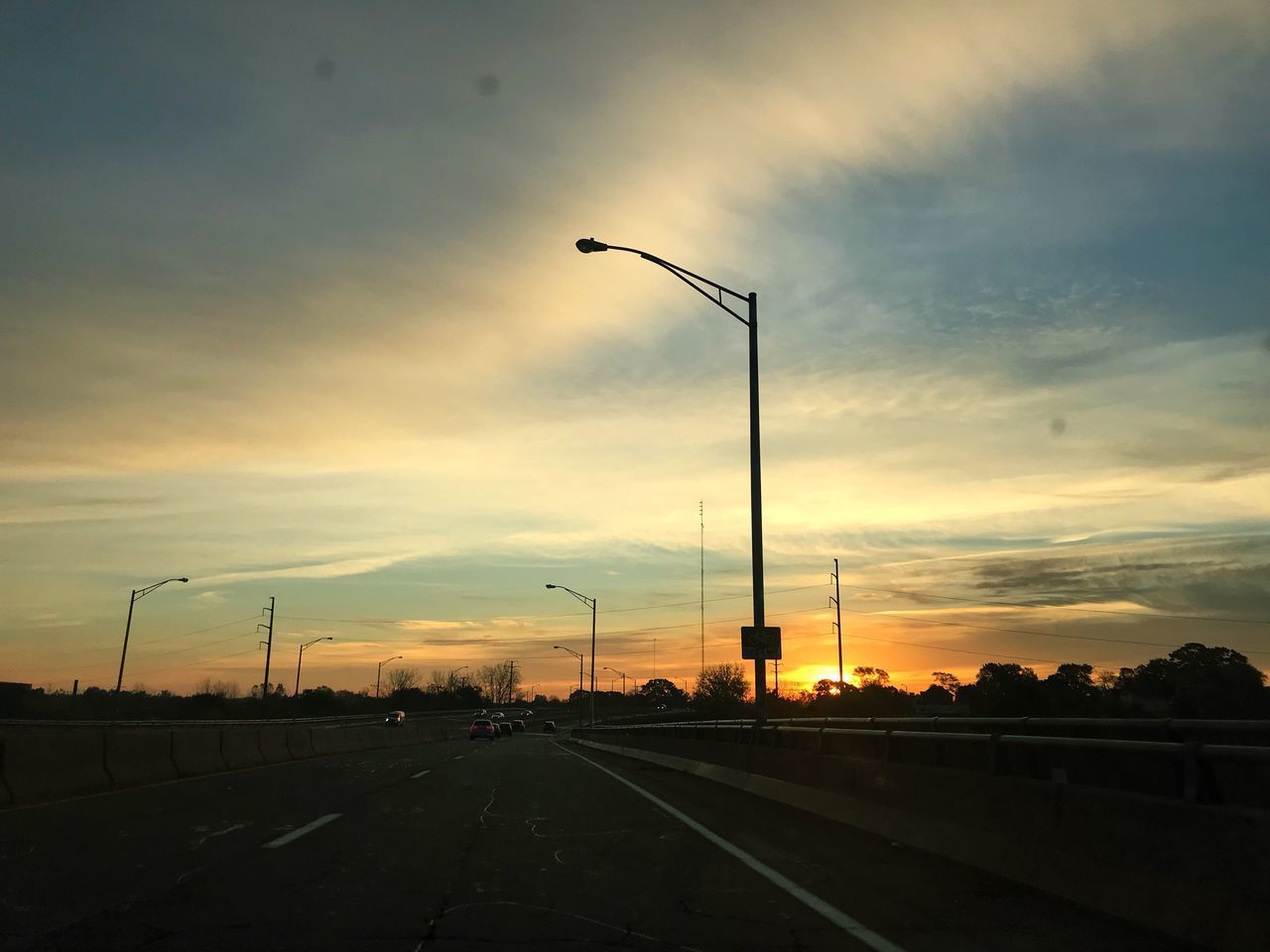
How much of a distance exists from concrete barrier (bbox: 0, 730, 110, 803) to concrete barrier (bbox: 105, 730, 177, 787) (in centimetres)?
27

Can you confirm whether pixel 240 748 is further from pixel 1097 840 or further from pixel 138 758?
pixel 1097 840

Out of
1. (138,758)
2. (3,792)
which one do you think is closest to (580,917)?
(3,792)

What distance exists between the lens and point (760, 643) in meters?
19.5

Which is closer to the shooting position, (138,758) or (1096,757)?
(1096,757)

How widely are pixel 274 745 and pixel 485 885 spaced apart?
74.4 feet

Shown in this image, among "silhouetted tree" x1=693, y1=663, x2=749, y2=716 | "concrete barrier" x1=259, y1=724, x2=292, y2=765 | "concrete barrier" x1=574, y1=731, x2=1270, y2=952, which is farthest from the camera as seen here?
"silhouetted tree" x1=693, y1=663, x2=749, y2=716

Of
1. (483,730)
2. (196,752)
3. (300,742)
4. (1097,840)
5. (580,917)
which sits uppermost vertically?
(1097,840)

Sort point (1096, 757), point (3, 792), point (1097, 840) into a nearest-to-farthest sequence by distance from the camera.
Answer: point (1097, 840)
point (1096, 757)
point (3, 792)

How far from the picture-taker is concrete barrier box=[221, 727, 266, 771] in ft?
77.8

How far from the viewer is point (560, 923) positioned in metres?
6.94

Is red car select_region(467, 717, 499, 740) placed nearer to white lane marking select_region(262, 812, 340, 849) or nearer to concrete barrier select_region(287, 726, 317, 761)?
concrete barrier select_region(287, 726, 317, 761)

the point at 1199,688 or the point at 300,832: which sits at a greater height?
the point at 1199,688

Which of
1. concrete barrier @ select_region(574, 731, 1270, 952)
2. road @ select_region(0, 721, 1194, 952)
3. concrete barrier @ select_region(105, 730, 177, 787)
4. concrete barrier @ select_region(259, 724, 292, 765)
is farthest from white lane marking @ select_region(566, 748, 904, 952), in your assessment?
concrete barrier @ select_region(259, 724, 292, 765)

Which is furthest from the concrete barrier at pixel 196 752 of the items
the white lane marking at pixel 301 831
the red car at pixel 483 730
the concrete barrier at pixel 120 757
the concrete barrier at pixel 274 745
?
the red car at pixel 483 730
